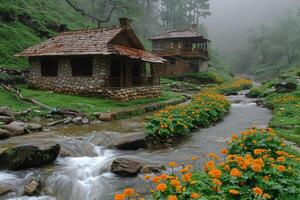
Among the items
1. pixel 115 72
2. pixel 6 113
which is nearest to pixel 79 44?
pixel 115 72

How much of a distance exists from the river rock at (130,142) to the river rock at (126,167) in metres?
2.37

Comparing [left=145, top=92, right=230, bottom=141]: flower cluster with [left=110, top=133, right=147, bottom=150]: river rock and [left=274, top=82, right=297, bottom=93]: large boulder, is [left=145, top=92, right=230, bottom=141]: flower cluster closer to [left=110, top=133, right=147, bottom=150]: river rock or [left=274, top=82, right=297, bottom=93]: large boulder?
[left=110, top=133, right=147, bottom=150]: river rock

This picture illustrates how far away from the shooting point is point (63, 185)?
8305 millimetres

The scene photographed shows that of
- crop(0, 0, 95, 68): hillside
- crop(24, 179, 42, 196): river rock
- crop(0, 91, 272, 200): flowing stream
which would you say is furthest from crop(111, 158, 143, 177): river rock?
crop(0, 0, 95, 68): hillside

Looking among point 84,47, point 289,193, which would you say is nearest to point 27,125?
point 84,47

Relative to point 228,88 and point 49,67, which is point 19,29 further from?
point 228,88

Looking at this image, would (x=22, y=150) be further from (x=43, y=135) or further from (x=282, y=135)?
(x=282, y=135)

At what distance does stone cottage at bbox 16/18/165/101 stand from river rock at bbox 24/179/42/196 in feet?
44.6

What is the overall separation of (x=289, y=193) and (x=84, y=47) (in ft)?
63.3

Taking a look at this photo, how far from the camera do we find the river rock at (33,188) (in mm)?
7750

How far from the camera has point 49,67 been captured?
24.6 metres

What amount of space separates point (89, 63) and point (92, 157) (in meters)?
13.6

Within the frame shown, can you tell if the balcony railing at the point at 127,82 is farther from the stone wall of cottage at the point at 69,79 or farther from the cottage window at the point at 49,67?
the cottage window at the point at 49,67

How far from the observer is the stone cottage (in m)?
22.1
